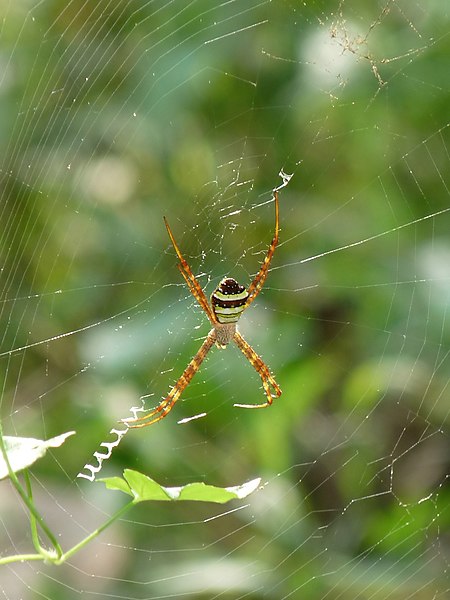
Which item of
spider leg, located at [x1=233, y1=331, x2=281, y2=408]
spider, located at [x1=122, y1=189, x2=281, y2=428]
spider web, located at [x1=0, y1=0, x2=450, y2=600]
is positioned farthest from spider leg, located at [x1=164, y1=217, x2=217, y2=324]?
spider leg, located at [x1=233, y1=331, x2=281, y2=408]

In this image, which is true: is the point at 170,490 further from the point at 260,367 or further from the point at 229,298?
the point at 260,367

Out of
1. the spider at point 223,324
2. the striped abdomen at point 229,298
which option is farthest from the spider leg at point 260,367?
the striped abdomen at point 229,298

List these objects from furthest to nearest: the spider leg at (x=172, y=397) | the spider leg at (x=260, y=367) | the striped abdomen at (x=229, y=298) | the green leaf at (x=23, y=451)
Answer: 1. the spider leg at (x=260, y=367)
2. the spider leg at (x=172, y=397)
3. the striped abdomen at (x=229, y=298)
4. the green leaf at (x=23, y=451)

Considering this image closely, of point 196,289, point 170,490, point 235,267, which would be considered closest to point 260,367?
point 235,267

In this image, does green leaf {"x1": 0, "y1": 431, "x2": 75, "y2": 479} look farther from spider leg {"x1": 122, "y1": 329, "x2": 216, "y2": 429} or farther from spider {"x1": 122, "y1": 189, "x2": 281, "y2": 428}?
spider leg {"x1": 122, "y1": 329, "x2": 216, "y2": 429}

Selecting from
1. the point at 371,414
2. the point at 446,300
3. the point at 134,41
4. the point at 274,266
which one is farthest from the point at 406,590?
the point at 134,41

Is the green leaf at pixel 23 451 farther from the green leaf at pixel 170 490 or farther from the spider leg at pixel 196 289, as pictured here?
the spider leg at pixel 196 289

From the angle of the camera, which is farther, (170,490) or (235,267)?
(235,267)
